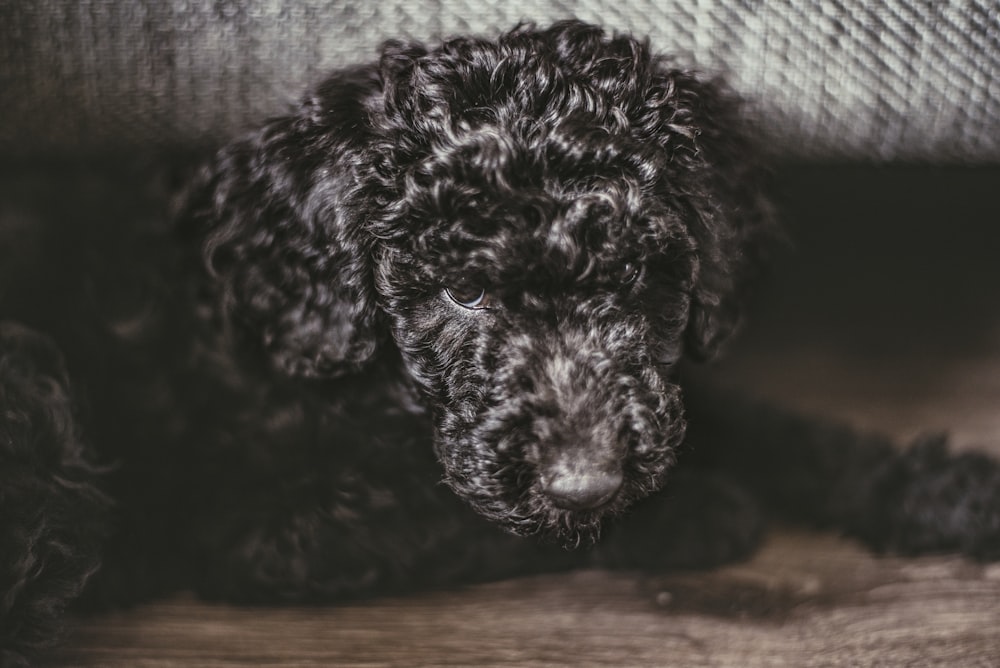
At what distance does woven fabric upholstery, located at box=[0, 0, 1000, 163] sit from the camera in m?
2.04

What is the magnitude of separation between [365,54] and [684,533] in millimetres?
1291

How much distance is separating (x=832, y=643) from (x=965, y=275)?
1779 mm

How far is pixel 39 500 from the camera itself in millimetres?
1707

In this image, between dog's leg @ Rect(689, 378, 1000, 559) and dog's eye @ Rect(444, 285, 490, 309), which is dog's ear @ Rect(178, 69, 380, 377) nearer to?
dog's eye @ Rect(444, 285, 490, 309)

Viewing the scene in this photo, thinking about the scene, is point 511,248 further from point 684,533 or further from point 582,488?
point 684,533

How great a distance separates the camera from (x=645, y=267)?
5.30 feet

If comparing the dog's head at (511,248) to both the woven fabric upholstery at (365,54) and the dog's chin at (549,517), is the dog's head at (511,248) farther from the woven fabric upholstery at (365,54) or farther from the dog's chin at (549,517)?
the woven fabric upholstery at (365,54)

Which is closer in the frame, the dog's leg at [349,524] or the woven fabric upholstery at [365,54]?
the dog's leg at [349,524]

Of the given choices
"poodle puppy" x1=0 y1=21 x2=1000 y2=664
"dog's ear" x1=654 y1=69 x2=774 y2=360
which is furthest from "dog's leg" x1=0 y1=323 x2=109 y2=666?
"dog's ear" x1=654 y1=69 x2=774 y2=360

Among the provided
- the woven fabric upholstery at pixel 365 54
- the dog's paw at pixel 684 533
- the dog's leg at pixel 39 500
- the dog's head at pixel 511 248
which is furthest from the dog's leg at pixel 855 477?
the dog's leg at pixel 39 500

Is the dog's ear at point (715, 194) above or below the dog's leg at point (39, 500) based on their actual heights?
above

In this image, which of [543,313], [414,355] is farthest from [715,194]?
[414,355]

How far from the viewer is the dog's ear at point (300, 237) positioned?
5.55ft

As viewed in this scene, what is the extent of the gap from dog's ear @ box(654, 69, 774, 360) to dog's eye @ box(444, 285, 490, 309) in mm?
408
